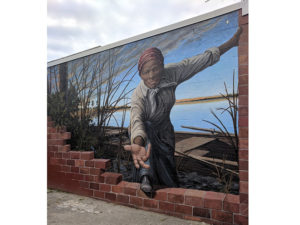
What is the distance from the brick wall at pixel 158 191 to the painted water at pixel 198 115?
23 centimetres

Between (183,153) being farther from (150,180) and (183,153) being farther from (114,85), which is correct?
(114,85)

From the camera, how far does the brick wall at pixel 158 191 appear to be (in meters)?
2.55

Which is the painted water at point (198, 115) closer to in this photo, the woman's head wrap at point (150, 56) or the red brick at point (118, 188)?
the woman's head wrap at point (150, 56)

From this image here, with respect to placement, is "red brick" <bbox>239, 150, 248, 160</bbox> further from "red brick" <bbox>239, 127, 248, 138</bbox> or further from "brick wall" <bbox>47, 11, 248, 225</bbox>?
"red brick" <bbox>239, 127, 248, 138</bbox>

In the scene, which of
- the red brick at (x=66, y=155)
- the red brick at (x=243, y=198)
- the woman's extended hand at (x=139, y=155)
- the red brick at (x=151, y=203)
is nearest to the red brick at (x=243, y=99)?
the red brick at (x=243, y=198)

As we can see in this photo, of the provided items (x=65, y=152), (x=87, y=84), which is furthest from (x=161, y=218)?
(x=87, y=84)

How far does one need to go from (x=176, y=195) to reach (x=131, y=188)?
72cm

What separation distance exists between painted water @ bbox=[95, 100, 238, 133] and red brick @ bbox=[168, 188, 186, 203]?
2.56 feet

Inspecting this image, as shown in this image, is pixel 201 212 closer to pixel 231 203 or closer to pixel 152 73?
pixel 231 203

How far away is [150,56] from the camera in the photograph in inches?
132

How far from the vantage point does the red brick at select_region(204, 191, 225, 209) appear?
106 inches

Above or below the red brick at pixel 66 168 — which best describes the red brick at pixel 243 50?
above

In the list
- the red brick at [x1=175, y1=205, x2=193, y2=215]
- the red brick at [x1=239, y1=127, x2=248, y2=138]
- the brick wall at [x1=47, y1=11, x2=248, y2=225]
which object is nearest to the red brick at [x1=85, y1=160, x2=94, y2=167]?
the brick wall at [x1=47, y1=11, x2=248, y2=225]

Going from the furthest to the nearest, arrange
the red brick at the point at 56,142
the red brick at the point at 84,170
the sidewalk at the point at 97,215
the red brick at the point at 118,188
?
the red brick at the point at 56,142 < the red brick at the point at 84,170 < the red brick at the point at 118,188 < the sidewalk at the point at 97,215
